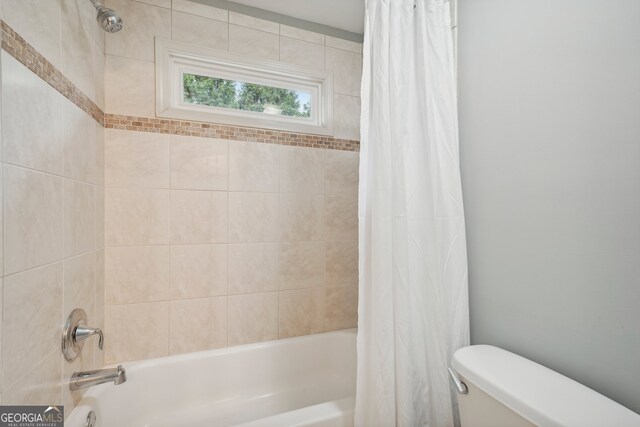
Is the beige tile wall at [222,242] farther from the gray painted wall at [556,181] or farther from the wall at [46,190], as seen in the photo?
the gray painted wall at [556,181]

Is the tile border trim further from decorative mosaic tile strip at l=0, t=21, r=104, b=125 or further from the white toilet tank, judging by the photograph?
the white toilet tank

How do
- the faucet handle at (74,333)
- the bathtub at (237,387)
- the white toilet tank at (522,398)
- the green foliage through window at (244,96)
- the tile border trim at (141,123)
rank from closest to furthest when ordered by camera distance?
the white toilet tank at (522,398) → the tile border trim at (141,123) → the faucet handle at (74,333) → the bathtub at (237,387) → the green foliage through window at (244,96)

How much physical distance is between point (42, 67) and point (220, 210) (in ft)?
3.04

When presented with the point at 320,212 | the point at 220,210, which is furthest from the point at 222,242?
the point at 320,212

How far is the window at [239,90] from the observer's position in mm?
1600

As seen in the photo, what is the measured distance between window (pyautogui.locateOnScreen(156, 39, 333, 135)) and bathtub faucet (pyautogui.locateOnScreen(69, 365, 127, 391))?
4.01 ft

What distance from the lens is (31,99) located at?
866 millimetres

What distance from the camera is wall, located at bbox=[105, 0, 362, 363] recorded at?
1518 mm

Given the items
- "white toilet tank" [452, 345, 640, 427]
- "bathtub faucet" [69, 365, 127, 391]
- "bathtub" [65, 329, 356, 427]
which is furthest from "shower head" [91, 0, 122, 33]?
"white toilet tank" [452, 345, 640, 427]

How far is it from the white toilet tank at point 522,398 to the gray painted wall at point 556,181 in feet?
0.41

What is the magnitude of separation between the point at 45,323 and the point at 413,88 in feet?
4.97

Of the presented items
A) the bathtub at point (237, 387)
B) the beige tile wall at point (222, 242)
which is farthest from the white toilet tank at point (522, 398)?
the beige tile wall at point (222, 242)

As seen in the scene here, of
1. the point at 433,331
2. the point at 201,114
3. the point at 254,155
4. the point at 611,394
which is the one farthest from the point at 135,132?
the point at 611,394

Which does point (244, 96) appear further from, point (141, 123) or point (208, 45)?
point (141, 123)
